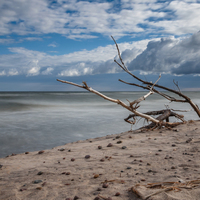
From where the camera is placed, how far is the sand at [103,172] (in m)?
2.61

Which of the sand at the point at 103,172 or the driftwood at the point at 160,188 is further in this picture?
the sand at the point at 103,172

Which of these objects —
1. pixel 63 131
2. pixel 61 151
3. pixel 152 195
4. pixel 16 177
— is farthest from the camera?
pixel 63 131

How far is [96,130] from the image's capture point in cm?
987

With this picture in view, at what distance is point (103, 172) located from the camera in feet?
10.6

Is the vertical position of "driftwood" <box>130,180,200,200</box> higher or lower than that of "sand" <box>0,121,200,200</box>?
higher

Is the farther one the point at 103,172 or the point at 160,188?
the point at 103,172

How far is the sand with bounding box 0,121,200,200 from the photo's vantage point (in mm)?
2609

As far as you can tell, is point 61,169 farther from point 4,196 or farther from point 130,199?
point 130,199

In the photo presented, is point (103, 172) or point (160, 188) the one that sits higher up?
point (160, 188)

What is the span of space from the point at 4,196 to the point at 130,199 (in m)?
1.76

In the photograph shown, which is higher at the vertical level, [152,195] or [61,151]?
[152,195]

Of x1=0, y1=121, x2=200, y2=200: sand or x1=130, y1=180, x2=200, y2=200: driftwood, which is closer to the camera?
x1=130, y1=180, x2=200, y2=200: driftwood

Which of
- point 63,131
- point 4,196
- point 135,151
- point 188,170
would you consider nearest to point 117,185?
point 188,170

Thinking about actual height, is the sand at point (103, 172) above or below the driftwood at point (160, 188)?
below
